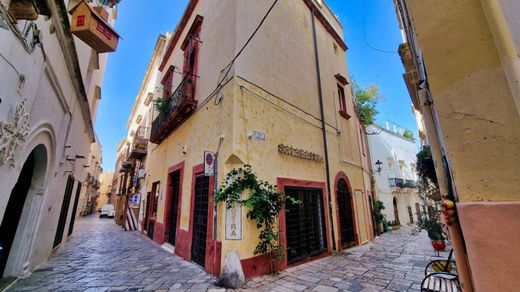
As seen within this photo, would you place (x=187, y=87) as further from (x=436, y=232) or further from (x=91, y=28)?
(x=436, y=232)

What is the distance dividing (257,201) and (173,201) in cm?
482

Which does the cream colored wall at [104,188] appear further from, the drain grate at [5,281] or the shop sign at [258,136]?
the shop sign at [258,136]

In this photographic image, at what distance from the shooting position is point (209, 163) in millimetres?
5223

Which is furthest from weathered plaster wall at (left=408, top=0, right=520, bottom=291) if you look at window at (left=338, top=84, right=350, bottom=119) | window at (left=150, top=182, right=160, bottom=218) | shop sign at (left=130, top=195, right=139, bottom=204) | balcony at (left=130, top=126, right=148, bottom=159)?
balcony at (left=130, top=126, right=148, bottom=159)

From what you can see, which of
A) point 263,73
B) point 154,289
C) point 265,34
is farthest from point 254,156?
point 265,34

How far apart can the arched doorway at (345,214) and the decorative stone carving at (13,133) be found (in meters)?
8.32

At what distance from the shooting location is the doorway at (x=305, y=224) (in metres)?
5.98

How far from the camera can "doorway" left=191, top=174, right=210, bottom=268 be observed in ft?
18.5

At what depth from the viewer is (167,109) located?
9.17 meters

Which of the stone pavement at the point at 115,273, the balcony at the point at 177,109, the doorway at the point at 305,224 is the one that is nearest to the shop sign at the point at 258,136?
the doorway at the point at 305,224

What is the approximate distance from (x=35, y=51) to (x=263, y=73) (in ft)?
15.9

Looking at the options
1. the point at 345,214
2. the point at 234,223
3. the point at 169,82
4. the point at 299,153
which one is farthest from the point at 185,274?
the point at 169,82

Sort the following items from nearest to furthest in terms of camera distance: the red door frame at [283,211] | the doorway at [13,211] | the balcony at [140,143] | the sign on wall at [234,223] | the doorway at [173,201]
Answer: the doorway at [13,211], the sign on wall at [234,223], the red door frame at [283,211], the doorway at [173,201], the balcony at [140,143]

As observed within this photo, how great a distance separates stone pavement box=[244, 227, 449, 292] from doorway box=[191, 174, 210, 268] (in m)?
1.72
